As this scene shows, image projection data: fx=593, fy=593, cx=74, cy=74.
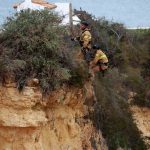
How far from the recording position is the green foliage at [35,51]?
671 inches

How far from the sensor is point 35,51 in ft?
58.0

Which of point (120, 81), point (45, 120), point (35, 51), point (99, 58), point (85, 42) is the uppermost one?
point (35, 51)

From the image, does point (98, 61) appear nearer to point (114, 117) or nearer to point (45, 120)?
point (114, 117)

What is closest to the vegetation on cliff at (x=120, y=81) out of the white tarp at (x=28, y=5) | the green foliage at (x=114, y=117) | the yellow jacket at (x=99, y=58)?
the green foliage at (x=114, y=117)

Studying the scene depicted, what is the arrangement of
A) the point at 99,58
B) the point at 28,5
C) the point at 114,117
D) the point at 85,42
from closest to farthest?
1. the point at 99,58
2. the point at 85,42
3. the point at 114,117
4. the point at 28,5

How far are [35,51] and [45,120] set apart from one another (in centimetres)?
212

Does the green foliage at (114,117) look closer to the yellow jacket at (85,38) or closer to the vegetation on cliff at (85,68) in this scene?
the vegetation on cliff at (85,68)

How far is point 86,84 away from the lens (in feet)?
64.5

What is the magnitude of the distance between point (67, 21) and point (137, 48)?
433cm

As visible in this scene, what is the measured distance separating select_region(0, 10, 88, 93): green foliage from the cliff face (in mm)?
373

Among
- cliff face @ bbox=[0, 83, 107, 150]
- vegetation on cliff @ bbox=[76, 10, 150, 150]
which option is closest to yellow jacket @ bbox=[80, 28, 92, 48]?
cliff face @ bbox=[0, 83, 107, 150]

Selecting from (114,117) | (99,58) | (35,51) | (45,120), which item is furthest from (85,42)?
(45,120)

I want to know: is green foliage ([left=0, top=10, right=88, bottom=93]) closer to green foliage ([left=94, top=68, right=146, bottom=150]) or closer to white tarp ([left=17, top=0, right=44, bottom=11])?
green foliage ([left=94, top=68, right=146, bottom=150])

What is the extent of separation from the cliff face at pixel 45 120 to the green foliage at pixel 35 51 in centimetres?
37
